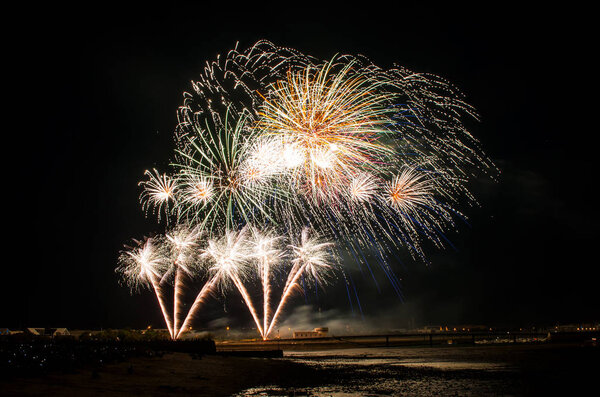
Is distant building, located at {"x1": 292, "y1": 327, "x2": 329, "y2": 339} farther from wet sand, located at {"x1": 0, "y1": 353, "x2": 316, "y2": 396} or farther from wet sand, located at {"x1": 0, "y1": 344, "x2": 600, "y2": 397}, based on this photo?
wet sand, located at {"x1": 0, "y1": 344, "x2": 600, "y2": 397}

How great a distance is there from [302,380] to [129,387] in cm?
792

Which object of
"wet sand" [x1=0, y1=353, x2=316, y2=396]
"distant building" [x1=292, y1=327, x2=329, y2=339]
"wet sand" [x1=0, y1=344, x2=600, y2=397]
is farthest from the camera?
"distant building" [x1=292, y1=327, x2=329, y2=339]

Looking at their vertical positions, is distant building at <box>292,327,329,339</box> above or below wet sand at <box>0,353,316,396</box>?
below

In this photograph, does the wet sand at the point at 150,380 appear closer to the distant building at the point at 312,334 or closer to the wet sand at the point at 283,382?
the wet sand at the point at 283,382

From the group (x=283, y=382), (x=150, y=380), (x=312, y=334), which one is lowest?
(x=312, y=334)

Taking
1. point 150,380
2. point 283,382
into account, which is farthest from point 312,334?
point 150,380

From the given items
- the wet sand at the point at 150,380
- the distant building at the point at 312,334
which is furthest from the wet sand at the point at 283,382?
the distant building at the point at 312,334

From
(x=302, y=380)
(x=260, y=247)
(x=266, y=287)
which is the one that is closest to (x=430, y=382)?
(x=302, y=380)

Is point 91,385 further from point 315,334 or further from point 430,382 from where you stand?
point 315,334

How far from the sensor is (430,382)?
1769 cm

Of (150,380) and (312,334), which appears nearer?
(150,380)

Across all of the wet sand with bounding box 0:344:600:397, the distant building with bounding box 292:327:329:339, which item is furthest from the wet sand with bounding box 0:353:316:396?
the distant building with bounding box 292:327:329:339

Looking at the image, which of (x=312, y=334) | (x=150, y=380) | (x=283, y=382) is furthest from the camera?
(x=312, y=334)

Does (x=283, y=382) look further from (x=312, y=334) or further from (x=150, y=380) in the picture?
(x=312, y=334)
